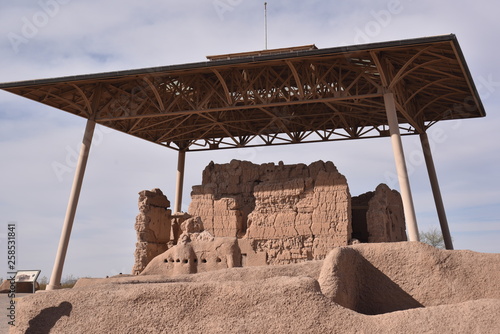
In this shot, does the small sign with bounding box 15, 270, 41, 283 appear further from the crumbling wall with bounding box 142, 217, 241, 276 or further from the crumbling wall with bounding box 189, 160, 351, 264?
the crumbling wall with bounding box 189, 160, 351, 264

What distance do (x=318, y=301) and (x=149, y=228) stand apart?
62.7 feet

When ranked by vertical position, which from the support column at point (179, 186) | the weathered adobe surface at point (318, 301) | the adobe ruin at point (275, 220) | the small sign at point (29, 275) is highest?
the support column at point (179, 186)

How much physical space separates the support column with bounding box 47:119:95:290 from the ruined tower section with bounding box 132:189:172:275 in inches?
119

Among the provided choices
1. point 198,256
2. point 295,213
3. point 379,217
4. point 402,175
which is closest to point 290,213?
point 295,213

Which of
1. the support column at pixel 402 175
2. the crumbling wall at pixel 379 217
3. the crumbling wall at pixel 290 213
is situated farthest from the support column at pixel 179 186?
the support column at pixel 402 175

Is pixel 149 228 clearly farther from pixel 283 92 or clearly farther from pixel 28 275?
pixel 283 92

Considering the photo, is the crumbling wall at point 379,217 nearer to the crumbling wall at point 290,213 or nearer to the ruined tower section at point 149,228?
the crumbling wall at point 290,213

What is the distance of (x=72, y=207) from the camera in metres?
23.6

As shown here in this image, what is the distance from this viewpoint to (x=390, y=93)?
68.6 ft

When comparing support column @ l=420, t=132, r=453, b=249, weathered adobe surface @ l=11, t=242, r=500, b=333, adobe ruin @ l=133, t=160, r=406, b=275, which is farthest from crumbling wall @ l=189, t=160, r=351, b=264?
weathered adobe surface @ l=11, t=242, r=500, b=333

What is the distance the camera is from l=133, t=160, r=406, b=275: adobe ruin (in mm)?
20891

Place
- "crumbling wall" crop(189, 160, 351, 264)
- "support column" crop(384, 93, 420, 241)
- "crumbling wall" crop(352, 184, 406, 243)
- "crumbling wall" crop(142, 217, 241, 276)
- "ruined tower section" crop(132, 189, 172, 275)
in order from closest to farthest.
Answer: "support column" crop(384, 93, 420, 241), "crumbling wall" crop(142, 217, 241, 276), "crumbling wall" crop(189, 160, 351, 264), "crumbling wall" crop(352, 184, 406, 243), "ruined tower section" crop(132, 189, 172, 275)

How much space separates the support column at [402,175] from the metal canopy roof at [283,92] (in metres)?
0.76

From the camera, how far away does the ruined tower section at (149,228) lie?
84.4 feet
